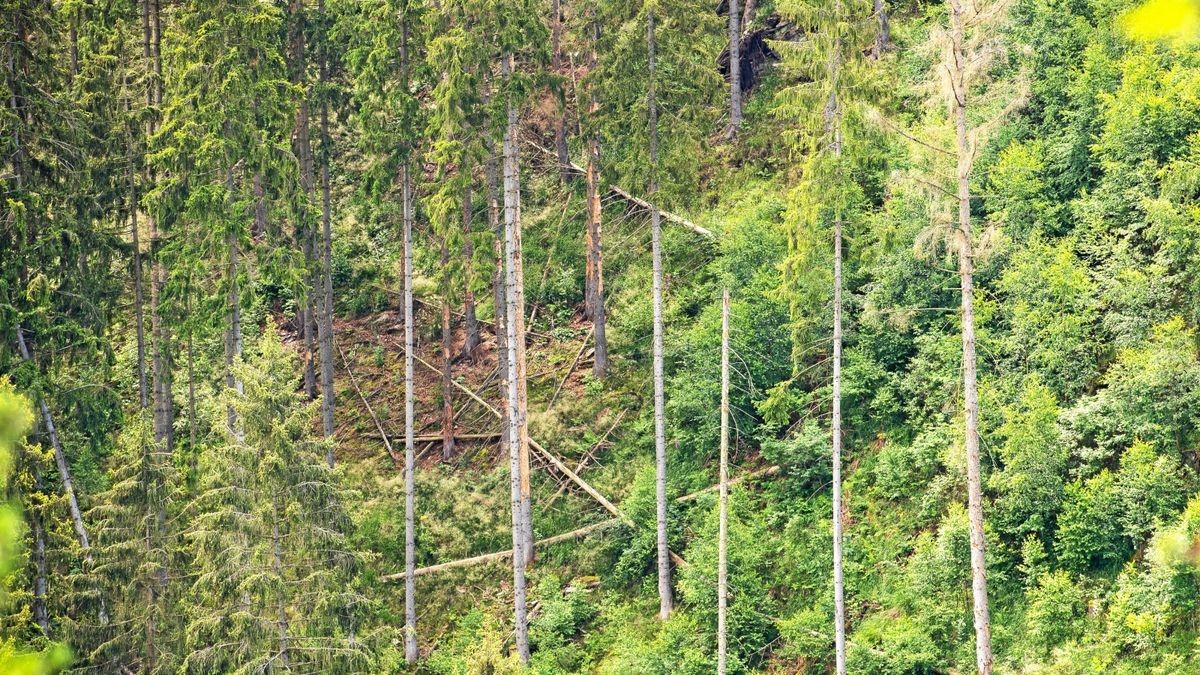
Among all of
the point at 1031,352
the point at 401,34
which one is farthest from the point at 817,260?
the point at 401,34

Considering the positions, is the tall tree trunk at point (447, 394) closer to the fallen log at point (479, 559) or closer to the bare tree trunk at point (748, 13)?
the fallen log at point (479, 559)

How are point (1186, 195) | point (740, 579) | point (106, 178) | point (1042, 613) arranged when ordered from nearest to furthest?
point (1042, 613) → point (1186, 195) → point (740, 579) → point (106, 178)

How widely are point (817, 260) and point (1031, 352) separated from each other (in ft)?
14.1

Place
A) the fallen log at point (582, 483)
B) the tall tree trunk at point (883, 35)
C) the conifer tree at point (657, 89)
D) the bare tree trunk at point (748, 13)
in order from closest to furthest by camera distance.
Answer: the conifer tree at point (657, 89) → the fallen log at point (582, 483) → the tall tree trunk at point (883, 35) → the bare tree trunk at point (748, 13)

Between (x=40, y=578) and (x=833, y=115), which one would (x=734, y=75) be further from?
(x=40, y=578)

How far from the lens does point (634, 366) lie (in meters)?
33.2

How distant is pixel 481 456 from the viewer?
109ft

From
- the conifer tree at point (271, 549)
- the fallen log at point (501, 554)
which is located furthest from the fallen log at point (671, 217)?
the conifer tree at point (271, 549)

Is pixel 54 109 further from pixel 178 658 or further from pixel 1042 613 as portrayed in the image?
pixel 1042 613

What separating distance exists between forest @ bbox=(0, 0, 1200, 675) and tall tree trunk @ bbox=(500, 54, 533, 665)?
163 mm

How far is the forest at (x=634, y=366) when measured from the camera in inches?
860

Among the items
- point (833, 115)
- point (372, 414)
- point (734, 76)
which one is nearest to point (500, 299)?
point (372, 414)

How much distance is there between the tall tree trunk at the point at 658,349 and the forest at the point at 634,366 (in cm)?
11

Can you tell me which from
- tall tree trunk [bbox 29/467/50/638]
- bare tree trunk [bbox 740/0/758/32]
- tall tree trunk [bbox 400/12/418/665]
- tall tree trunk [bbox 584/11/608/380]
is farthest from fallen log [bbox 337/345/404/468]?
bare tree trunk [bbox 740/0/758/32]
